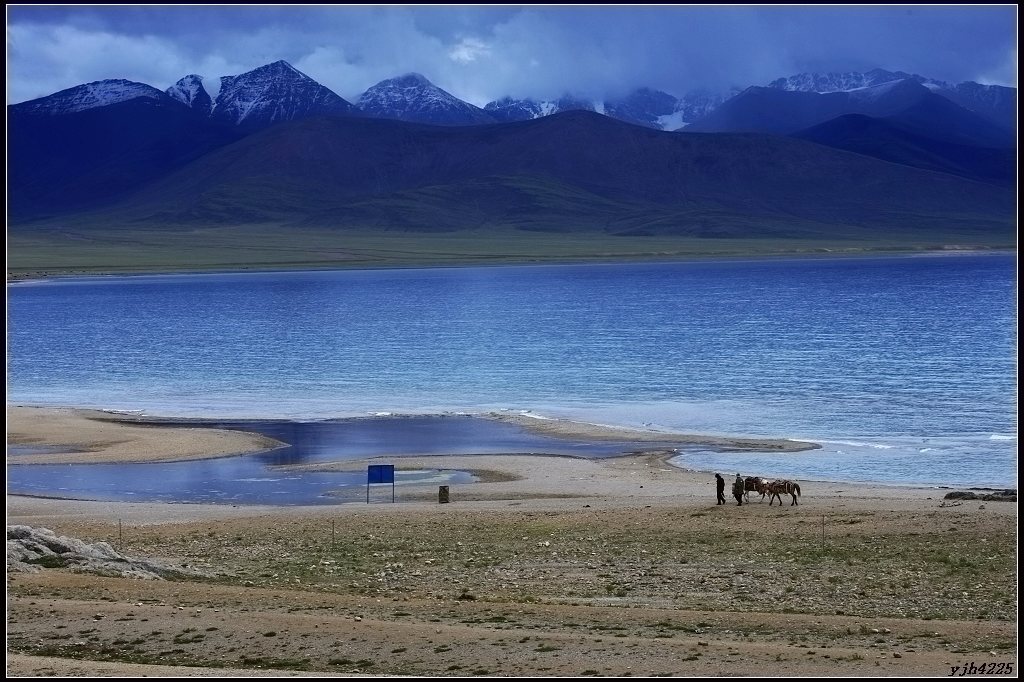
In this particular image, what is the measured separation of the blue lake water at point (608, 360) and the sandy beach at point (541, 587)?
9370 millimetres

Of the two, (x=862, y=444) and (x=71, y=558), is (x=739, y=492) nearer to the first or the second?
(x=862, y=444)

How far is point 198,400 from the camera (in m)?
54.2

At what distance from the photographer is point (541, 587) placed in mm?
21156

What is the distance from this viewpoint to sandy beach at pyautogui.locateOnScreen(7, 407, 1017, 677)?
52.5 ft

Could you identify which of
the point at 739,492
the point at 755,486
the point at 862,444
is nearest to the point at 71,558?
the point at 739,492

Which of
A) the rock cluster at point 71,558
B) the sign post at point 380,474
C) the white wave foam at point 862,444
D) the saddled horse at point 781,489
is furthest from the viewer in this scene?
the white wave foam at point 862,444

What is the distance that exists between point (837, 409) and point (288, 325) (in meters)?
57.7

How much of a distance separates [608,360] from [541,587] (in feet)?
156

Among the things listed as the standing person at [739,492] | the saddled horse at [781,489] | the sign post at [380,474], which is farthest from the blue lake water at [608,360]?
the sign post at [380,474]

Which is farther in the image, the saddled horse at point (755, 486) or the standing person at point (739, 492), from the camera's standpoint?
the saddled horse at point (755, 486)

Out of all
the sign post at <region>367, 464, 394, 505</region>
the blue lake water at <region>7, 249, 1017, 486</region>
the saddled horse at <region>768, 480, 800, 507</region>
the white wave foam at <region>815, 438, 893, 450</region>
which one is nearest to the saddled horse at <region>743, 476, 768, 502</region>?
the saddled horse at <region>768, 480, 800, 507</region>

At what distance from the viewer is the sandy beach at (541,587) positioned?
1602 centimetres

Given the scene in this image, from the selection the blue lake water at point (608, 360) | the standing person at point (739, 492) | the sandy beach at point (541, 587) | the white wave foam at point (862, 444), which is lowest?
the sandy beach at point (541, 587)

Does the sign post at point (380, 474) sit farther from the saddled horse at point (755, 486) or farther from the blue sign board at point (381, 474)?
the saddled horse at point (755, 486)
